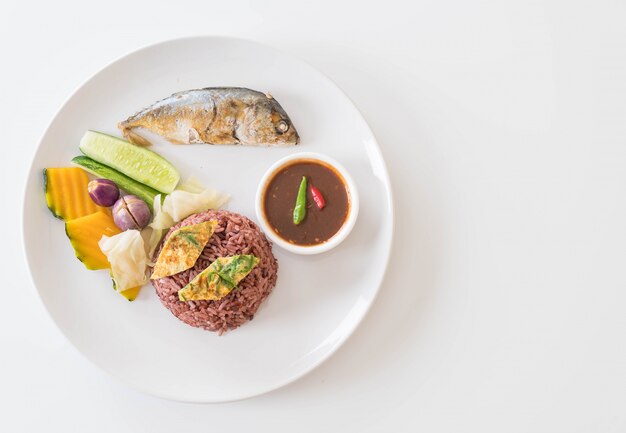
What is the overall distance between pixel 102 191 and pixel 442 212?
192 cm

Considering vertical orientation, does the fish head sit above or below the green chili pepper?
above

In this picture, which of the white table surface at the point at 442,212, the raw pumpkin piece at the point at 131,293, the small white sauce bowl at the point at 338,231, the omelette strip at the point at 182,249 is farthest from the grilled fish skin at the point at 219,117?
the raw pumpkin piece at the point at 131,293

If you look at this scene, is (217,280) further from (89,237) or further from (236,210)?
(89,237)

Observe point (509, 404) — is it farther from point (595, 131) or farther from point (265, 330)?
point (595, 131)

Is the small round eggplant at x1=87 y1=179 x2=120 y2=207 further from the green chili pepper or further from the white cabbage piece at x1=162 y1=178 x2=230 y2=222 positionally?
the green chili pepper

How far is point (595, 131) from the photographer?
11.6 ft

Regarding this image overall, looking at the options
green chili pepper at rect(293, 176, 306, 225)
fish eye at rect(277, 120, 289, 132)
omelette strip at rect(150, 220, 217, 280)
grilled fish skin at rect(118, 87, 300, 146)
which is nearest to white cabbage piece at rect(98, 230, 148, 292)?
omelette strip at rect(150, 220, 217, 280)

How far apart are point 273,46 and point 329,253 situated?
122 centimetres

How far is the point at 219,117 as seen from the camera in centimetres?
321

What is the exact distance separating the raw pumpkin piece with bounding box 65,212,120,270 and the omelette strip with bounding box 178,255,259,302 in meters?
0.55

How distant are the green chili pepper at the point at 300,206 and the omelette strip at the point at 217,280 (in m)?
0.36

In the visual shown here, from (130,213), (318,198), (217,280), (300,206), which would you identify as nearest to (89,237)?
(130,213)

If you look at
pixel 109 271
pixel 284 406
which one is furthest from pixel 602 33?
pixel 109 271

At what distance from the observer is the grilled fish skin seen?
126 inches
